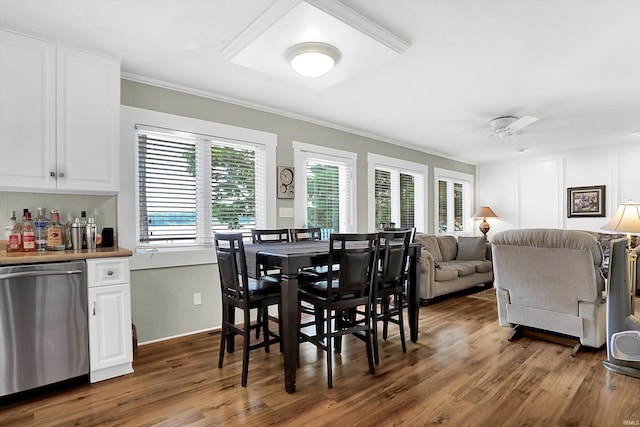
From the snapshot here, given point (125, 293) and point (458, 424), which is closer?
point (458, 424)

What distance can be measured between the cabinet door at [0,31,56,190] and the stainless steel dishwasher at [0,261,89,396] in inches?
27.5

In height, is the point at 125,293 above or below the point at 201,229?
below

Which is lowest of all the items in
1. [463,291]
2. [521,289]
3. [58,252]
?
[463,291]

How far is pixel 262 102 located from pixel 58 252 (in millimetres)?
2384

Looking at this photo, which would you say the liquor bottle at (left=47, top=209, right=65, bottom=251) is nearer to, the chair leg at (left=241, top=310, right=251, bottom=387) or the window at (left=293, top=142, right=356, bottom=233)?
the chair leg at (left=241, top=310, right=251, bottom=387)

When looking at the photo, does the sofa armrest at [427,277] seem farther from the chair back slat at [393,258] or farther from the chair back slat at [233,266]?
the chair back slat at [233,266]

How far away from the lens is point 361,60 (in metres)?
2.68

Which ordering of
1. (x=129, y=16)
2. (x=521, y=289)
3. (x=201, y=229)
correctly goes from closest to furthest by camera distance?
1. (x=129, y=16)
2. (x=521, y=289)
3. (x=201, y=229)

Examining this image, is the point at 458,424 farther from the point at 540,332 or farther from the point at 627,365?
the point at 540,332

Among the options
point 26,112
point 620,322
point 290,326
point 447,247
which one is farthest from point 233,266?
point 447,247

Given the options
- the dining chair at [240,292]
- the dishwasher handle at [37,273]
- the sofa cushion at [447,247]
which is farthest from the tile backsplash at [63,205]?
the sofa cushion at [447,247]

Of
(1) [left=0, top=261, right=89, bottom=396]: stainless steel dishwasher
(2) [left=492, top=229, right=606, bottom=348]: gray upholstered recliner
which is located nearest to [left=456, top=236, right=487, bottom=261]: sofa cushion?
(2) [left=492, top=229, right=606, bottom=348]: gray upholstered recliner

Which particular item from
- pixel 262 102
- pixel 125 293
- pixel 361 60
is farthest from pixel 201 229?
pixel 361 60

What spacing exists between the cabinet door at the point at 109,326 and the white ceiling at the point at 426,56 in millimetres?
1812
